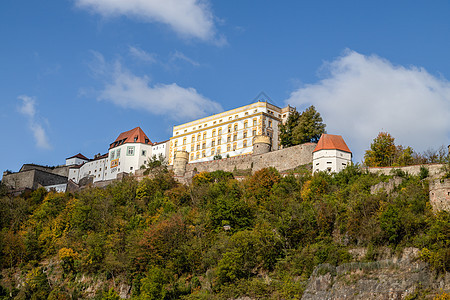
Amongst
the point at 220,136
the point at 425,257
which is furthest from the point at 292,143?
the point at 425,257

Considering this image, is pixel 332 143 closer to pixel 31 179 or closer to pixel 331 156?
pixel 331 156

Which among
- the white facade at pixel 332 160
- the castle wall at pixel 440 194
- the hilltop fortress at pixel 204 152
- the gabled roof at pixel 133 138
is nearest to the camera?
the castle wall at pixel 440 194

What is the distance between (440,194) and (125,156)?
53.1 metres

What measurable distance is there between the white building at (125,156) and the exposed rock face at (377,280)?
160 feet

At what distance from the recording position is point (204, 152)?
266 ft

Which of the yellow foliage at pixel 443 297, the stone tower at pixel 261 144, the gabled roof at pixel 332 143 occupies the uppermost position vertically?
the stone tower at pixel 261 144

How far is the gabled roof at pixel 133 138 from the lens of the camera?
87312mm

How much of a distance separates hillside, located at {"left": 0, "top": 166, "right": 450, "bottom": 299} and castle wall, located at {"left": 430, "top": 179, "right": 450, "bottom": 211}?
0.73 metres

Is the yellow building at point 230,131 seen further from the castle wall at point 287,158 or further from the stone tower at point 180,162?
the castle wall at point 287,158

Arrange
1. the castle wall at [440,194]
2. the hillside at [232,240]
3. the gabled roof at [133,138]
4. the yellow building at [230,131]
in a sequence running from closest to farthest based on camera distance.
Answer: the hillside at [232,240]
the castle wall at [440,194]
the yellow building at [230,131]
the gabled roof at [133,138]

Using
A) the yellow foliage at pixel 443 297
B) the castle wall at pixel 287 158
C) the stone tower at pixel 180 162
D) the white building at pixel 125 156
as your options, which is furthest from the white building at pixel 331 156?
the white building at pixel 125 156

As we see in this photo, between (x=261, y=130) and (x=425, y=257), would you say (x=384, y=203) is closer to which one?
(x=425, y=257)

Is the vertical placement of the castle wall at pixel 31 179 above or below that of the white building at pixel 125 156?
below

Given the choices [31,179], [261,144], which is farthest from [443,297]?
[31,179]
